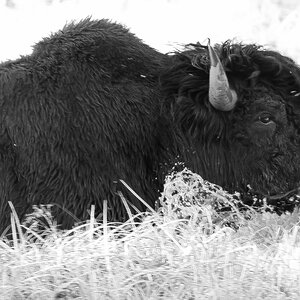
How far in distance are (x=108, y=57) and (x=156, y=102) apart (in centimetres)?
44

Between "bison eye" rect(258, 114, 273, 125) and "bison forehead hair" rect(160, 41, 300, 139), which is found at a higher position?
"bison forehead hair" rect(160, 41, 300, 139)

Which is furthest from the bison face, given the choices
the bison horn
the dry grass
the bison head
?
the dry grass

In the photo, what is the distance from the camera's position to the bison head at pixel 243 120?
5691 mm

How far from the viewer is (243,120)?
574 cm

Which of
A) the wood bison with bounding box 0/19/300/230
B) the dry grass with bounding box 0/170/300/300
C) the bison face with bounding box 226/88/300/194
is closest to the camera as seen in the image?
the dry grass with bounding box 0/170/300/300

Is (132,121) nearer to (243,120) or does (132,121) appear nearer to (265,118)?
(243,120)

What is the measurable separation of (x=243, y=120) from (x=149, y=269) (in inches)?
79.0

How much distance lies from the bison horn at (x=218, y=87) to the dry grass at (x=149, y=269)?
1.29m

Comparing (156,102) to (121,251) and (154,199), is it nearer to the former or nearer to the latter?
(154,199)

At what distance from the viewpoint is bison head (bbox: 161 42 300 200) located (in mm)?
5691

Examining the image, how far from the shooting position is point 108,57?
19.1 ft

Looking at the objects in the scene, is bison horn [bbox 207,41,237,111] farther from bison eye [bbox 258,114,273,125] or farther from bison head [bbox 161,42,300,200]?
bison eye [bbox 258,114,273,125]

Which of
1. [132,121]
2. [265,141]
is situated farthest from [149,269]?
[265,141]

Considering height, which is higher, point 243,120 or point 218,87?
point 218,87
